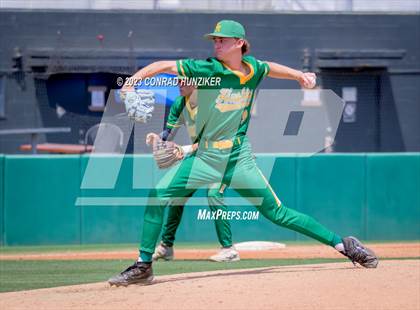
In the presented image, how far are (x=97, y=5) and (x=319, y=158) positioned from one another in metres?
7.69

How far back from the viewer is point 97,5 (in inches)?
776

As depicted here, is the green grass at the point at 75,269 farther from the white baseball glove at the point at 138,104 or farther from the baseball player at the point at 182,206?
the white baseball glove at the point at 138,104

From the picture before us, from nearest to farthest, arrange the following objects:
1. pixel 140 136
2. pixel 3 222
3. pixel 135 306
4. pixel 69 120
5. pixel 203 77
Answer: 1. pixel 135 306
2. pixel 203 77
3. pixel 3 222
4. pixel 140 136
5. pixel 69 120

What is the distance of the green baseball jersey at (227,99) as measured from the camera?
743 centimetres

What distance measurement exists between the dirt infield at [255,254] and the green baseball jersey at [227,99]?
13.1ft

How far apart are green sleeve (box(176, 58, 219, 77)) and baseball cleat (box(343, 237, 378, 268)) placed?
1916mm

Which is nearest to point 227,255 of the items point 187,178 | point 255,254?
point 255,254

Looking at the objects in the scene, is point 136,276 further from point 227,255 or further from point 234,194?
point 234,194

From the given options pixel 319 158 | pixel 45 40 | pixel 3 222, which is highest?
pixel 45 40

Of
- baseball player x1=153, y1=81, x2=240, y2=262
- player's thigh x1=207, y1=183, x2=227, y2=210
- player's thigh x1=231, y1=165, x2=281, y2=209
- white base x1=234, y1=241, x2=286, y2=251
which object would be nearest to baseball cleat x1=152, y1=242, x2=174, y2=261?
baseball player x1=153, y1=81, x2=240, y2=262

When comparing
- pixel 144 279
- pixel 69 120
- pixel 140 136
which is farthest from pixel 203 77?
pixel 69 120

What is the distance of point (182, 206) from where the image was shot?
9375 millimetres

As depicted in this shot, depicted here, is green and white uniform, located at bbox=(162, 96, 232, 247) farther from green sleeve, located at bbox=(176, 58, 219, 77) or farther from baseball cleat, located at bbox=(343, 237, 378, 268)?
baseball cleat, located at bbox=(343, 237, 378, 268)

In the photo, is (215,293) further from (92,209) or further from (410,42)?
(410,42)
